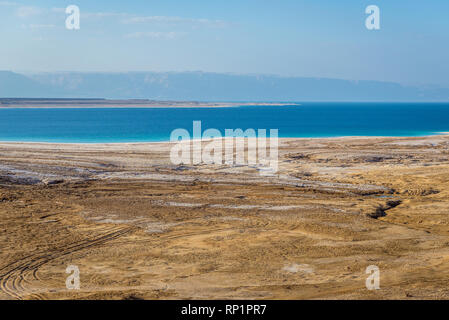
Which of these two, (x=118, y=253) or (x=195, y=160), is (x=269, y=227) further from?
(x=195, y=160)

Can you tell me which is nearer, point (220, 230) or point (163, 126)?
point (220, 230)

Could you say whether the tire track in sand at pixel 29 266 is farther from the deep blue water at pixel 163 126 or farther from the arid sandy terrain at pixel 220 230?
the deep blue water at pixel 163 126

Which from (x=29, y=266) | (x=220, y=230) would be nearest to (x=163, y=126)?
(x=220, y=230)

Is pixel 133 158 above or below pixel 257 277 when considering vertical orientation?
above

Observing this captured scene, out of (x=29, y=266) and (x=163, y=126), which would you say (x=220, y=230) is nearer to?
(x=29, y=266)

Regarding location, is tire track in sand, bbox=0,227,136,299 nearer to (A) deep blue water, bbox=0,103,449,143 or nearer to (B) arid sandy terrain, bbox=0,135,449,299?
(B) arid sandy terrain, bbox=0,135,449,299

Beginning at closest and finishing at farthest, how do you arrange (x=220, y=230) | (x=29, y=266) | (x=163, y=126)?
(x=29, y=266)
(x=220, y=230)
(x=163, y=126)

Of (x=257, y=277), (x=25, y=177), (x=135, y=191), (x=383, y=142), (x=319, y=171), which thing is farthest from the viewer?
(x=383, y=142)
